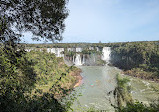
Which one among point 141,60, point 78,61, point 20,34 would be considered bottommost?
point 78,61

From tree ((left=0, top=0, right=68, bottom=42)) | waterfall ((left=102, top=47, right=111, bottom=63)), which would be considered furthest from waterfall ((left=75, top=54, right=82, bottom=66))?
tree ((left=0, top=0, right=68, bottom=42))

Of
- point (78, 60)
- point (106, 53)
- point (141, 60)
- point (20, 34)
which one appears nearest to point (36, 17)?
point (20, 34)

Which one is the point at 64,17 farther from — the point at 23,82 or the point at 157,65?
the point at 157,65

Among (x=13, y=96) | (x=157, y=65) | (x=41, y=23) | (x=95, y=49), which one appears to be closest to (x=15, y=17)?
(x=41, y=23)

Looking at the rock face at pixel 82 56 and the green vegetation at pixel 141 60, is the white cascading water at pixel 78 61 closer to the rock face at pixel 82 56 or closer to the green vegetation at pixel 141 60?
the rock face at pixel 82 56

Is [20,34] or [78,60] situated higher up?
[20,34]

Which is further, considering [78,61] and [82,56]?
[82,56]

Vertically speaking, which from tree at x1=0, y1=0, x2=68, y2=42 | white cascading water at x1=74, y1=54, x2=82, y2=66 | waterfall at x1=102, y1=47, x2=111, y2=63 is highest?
tree at x1=0, y1=0, x2=68, y2=42

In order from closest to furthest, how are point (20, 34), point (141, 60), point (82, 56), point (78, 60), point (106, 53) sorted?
point (20, 34) → point (141, 60) → point (78, 60) → point (82, 56) → point (106, 53)

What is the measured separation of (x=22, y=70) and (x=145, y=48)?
44.0 metres

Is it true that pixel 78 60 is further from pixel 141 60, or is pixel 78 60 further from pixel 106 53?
pixel 141 60

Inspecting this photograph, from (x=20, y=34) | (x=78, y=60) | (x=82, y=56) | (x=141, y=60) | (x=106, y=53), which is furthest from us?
(x=106, y=53)

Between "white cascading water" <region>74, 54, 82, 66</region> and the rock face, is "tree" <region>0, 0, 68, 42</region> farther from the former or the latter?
"white cascading water" <region>74, 54, 82, 66</region>

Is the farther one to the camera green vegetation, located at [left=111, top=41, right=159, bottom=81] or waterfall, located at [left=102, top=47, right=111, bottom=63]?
waterfall, located at [left=102, top=47, right=111, bottom=63]
